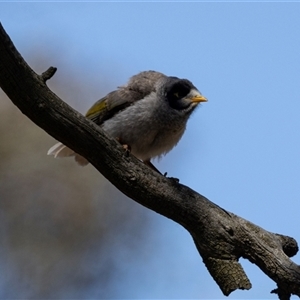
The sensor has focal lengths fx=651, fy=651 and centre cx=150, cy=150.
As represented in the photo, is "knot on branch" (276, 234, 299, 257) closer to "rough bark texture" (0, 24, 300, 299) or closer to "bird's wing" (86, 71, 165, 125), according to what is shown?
"rough bark texture" (0, 24, 300, 299)

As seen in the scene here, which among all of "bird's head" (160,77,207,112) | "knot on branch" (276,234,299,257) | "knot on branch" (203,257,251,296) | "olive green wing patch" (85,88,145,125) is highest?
"bird's head" (160,77,207,112)

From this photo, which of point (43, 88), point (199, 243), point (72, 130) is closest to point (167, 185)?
point (199, 243)

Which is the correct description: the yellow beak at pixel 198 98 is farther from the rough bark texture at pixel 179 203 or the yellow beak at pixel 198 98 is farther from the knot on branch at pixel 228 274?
the knot on branch at pixel 228 274

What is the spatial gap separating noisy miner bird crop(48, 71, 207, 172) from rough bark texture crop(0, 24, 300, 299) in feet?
3.12

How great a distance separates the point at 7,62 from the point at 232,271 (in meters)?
2.24

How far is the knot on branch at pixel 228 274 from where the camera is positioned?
4.80 metres

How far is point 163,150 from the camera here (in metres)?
6.05

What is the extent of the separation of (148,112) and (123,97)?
33 cm

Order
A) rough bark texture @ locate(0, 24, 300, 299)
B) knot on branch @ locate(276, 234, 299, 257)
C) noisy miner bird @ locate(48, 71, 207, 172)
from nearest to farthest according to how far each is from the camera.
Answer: rough bark texture @ locate(0, 24, 300, 299) < knot on branch @ locate(276, 234, 299, 257) < noisy miner bird @ locate(48, 71, 207, 172)

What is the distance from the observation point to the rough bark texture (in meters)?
4.24

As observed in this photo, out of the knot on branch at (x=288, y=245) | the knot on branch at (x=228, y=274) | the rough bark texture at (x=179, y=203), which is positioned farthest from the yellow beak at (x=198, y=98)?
the knot on branch at (x=228, y=274)

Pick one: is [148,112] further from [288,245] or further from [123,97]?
[288,245]

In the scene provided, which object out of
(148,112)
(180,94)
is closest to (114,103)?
(148,112)

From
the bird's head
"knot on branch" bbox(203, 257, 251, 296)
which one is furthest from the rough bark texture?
the bird's head
